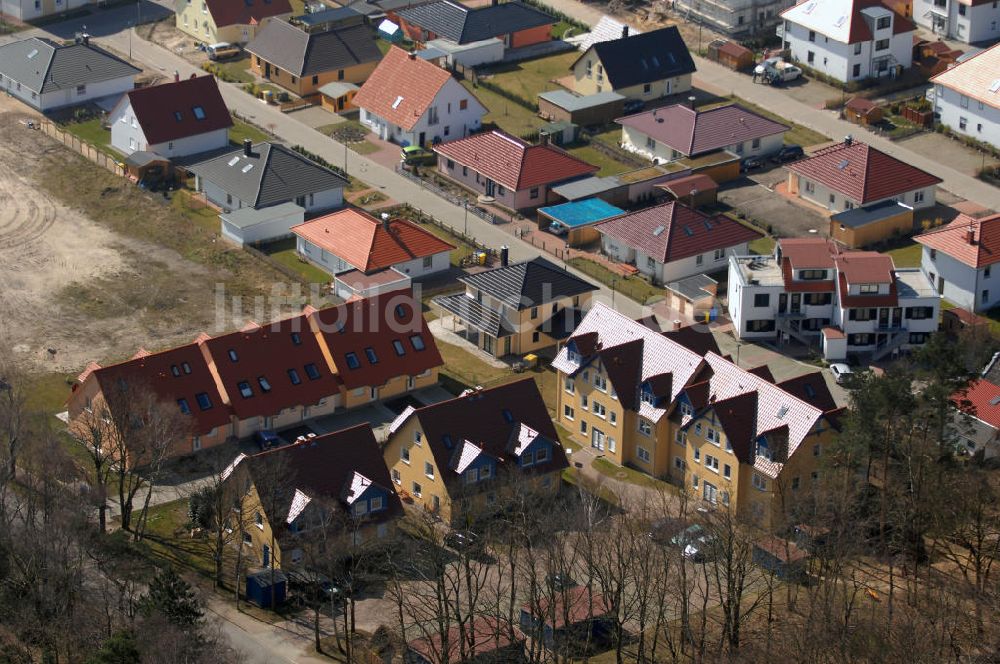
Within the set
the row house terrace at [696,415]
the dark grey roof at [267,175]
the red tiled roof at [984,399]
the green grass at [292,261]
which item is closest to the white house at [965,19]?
the dark grey roof at [267,175]

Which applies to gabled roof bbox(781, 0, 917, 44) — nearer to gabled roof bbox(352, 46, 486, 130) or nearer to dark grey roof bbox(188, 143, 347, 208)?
gabled roof bbox(352, 46, 486, 130)

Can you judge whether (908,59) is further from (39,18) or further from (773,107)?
(39,18)

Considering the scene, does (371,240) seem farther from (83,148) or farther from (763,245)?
(83,148)

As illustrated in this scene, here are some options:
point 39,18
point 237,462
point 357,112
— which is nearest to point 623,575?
point 237,462

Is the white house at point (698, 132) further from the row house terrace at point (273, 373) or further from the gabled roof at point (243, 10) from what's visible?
the gabled roof at point (243, 10)

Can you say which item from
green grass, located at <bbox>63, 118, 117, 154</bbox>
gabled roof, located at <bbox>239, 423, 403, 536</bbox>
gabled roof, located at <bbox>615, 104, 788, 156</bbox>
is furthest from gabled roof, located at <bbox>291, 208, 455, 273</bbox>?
gabled roof, located at <bbox>239, 423, 403, 536</bbox>

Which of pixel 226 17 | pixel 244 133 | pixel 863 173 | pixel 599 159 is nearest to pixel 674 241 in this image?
pixel 863 173

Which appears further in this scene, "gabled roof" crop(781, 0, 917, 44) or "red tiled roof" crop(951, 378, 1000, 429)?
"gabled roof" crop(781, 0, 917, 44)
